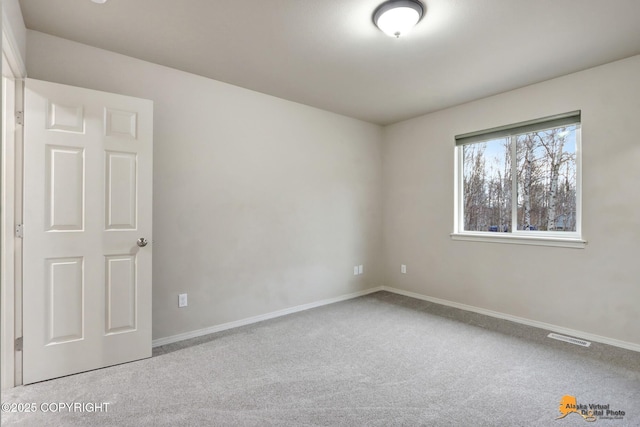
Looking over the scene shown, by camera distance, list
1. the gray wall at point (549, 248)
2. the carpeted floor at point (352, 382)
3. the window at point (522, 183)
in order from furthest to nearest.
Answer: the window at point (522, 183) → the gray wall at point (549, 248) → the carpeted floor at point (352, 382)

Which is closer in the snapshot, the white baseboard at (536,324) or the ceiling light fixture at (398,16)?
the ceiling light fixture at (398,16)

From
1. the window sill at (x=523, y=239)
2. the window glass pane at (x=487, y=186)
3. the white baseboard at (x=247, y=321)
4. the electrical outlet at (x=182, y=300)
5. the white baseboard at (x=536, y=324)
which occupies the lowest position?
the white baseboard at (x=247, y=321)

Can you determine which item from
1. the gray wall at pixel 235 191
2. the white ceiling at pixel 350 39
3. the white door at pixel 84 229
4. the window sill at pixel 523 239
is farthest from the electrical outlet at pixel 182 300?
the window sill at pixel 523 239

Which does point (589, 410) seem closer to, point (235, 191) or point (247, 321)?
point (247, 321)

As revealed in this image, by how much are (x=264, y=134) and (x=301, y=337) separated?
83.3 inches

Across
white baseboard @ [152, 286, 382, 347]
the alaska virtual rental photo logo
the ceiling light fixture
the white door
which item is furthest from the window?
the white door

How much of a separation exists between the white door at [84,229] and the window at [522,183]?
11.2 ft

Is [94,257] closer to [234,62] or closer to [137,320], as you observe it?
[137,320]

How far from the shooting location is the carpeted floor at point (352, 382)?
1918mm

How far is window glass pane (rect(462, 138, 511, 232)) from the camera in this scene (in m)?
3.75

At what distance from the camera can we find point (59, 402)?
6.70 feet

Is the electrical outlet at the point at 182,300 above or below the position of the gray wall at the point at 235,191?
below

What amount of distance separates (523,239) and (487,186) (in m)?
0.78

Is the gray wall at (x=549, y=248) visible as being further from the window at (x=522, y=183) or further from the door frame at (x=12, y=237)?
the door frame at (x=12, y=237)
